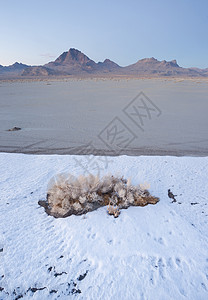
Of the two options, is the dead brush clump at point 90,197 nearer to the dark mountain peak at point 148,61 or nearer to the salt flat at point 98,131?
the salt flat at point 98,131

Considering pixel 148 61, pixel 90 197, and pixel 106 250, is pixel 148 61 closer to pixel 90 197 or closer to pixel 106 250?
pixel 90 197

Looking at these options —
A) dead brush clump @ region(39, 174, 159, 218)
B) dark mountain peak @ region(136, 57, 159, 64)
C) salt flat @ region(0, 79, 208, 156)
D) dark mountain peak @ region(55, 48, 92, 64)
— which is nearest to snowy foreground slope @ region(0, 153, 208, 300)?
dead brush clump @ region(39, 174, 159, 218)

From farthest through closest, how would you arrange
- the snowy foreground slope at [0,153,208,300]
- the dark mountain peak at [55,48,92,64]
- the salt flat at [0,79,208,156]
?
the dark mountain peak at [55,48,92,64], the salt flat at [0,79,208,156], the snowy foreground slope at [0,153,208,300]

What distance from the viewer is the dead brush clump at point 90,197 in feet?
13.3

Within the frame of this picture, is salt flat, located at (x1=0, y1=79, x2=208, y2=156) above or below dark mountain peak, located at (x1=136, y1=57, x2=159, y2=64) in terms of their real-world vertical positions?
below

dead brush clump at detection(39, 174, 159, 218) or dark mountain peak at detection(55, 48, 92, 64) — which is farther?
dark mountain peak at detection(55, 48, 92, 64)

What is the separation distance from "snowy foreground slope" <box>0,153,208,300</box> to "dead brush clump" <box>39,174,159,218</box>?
14 cm

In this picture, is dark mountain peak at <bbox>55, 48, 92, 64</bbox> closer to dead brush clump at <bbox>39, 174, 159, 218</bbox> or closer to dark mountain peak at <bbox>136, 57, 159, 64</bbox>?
dark mountain peak at <bbox>136, 57, 159, 64</bbox>

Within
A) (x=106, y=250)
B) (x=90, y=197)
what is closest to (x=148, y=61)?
(x=90, y=197)

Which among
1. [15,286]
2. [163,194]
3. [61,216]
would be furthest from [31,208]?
[163,194]

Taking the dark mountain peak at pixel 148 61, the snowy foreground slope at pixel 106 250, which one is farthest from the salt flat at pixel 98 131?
the dark mountain peak at pixel 148 61

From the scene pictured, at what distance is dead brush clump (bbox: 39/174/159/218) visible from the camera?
407 cm

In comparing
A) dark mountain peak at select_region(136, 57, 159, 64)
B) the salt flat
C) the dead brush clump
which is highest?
dark mountain peak at select_region(136, 57, 159, 64)

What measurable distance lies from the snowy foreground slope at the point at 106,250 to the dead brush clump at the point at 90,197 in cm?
14
